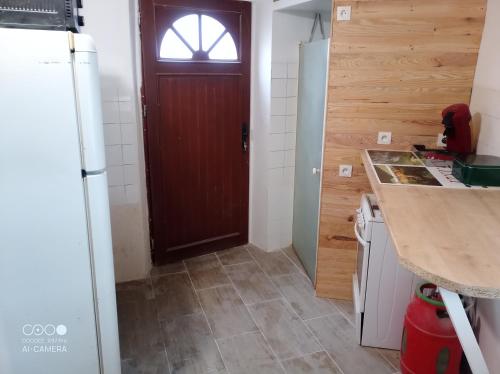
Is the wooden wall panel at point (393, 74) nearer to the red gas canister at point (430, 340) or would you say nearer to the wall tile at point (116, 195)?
the red gas canister at point (430, 340)

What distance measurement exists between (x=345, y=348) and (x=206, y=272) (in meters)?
1.30

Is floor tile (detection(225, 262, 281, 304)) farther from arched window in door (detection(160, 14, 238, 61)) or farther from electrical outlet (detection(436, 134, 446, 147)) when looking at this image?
arched window in door (detection(160, 14, 238, 61))

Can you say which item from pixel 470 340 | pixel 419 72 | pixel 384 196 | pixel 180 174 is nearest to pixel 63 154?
pixel 384 196

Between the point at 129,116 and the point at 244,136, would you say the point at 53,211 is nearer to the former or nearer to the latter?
the point at 129,116

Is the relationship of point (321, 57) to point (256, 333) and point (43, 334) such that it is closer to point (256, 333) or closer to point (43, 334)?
point (256, 333)

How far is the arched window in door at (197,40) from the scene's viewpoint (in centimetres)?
302

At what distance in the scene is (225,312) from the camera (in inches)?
109

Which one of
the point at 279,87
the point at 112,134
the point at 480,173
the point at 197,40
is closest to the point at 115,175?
the point at 112,134

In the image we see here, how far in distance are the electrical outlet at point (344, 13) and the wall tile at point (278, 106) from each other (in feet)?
3.11

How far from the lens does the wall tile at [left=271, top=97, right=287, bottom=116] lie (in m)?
3.26

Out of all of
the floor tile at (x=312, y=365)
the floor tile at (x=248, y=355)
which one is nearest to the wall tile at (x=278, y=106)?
the floor tile at (x=248, y=355)

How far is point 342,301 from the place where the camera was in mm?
2883

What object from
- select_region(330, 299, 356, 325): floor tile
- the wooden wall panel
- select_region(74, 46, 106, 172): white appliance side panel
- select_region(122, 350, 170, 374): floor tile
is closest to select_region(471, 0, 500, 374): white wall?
the wooden wall panel

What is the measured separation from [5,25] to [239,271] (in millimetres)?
2373
